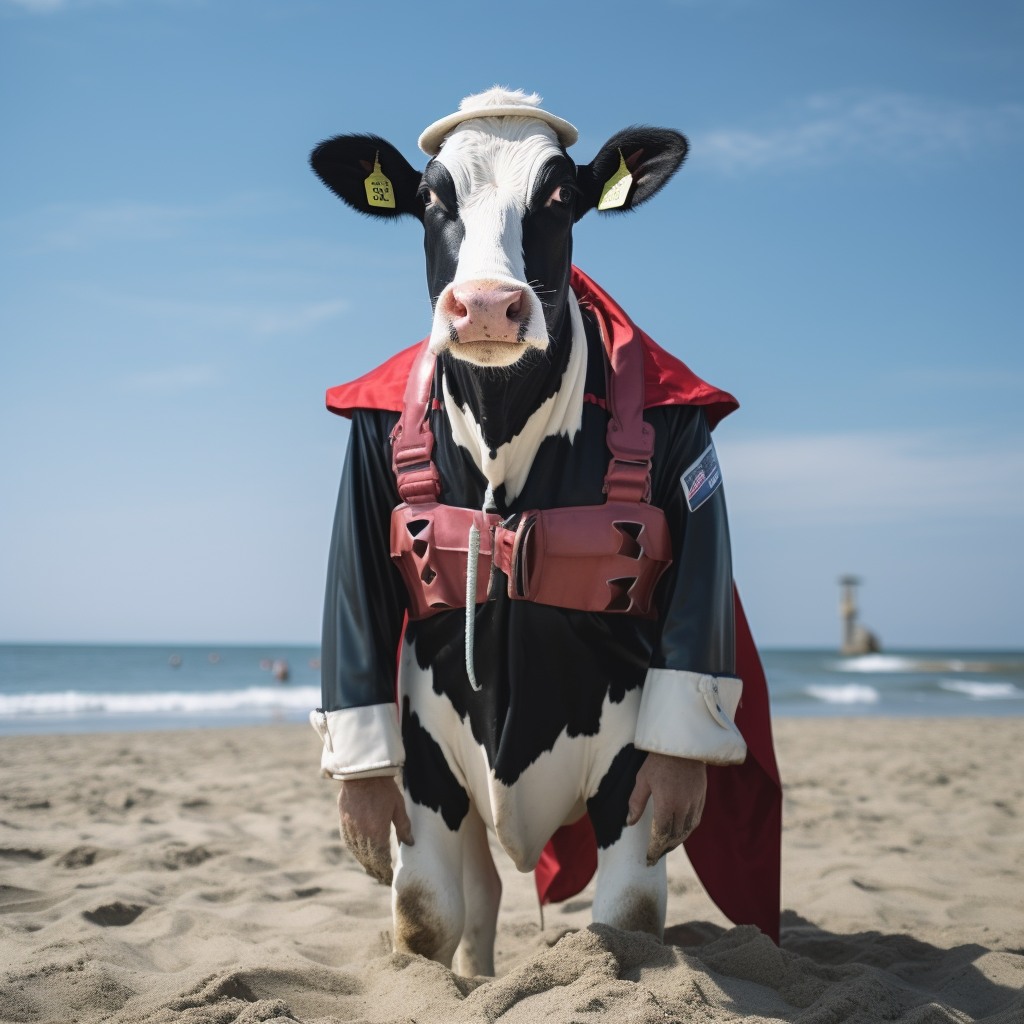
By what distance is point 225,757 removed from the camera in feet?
25.3

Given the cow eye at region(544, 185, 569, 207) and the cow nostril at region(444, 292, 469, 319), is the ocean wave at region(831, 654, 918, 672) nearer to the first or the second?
the cow eye at region(544, 185, 569, 207)

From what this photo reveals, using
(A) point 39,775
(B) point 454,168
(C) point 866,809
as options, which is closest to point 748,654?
(B) point 454,168

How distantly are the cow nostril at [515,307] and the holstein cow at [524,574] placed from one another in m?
0.13

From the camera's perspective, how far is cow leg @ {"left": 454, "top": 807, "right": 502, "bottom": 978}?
2.49 m

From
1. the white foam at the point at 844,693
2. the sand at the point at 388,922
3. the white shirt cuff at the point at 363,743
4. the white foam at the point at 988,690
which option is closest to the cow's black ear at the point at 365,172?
the white shirt cuff at the point at 363,743

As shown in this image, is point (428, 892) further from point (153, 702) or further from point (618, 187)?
point (153, 702)

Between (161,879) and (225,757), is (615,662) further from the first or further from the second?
(225,757)

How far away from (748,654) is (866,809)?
3.49m

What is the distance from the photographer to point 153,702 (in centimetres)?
1602

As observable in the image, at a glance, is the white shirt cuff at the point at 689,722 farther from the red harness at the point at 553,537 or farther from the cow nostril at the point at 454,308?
the cow nostril at the point at 454,308

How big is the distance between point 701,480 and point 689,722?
0.55m

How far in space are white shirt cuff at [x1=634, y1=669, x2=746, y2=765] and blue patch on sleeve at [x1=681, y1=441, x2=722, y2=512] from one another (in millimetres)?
388

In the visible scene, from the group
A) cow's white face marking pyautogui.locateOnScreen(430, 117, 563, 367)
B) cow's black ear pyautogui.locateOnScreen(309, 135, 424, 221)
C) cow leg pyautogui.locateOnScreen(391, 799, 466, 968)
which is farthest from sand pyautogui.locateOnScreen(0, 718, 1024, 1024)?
cow's black ear pyautogui.locateOnScreen(309, 135, 424, 221)

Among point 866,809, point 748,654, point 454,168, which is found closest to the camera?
point 454,168
